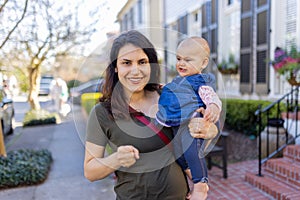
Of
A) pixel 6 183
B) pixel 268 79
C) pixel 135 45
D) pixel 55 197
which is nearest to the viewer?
pixel 135 45

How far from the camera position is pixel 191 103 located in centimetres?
97

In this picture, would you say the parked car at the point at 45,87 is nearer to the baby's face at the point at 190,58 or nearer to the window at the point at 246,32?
the window at the point at 246,32

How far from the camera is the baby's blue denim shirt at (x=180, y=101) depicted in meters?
0.97

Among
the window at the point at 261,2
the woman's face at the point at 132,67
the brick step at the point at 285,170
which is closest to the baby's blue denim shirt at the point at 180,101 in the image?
the woman's face at the point at 132,67

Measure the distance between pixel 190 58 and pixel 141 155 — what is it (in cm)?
42

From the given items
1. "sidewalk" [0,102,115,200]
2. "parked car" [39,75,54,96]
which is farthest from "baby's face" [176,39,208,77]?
"parked car" [39,75,54,96]

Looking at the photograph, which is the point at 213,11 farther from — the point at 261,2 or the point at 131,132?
the point at 131,132

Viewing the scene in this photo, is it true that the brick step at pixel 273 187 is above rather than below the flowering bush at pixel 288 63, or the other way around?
below

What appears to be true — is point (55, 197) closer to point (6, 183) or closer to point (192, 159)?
point (6, 183)

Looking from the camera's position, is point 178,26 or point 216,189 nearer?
point 216,189

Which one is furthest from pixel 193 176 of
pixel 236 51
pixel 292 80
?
pixel 236 51

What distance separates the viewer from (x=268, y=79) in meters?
5.04

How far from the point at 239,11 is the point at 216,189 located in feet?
14.6

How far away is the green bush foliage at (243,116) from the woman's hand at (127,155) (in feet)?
14.8
